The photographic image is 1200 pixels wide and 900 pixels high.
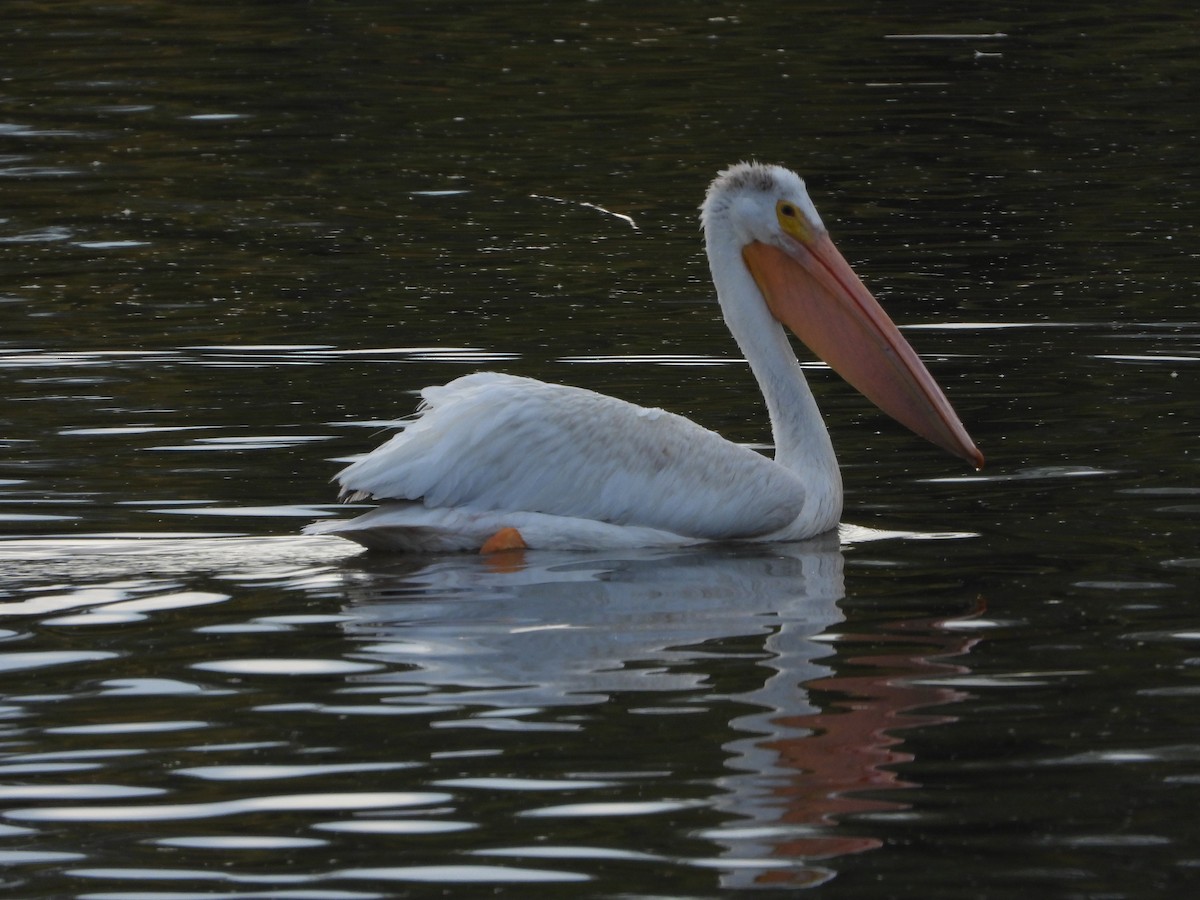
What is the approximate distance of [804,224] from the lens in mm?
7215

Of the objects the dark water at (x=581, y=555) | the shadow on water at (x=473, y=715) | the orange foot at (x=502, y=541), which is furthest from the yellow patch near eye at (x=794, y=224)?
the orange foot at (x=502, y=541)

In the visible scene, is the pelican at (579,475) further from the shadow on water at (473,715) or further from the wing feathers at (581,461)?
the shadow on water at (473,715)

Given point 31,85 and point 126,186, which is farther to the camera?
point 31,85

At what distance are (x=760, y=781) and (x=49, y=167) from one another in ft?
36.1

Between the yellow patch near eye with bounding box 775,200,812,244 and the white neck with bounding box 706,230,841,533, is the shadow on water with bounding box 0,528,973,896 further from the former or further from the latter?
the yellow patch near eye with bounding box 775,200,812,244

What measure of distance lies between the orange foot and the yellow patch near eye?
1.43 metres

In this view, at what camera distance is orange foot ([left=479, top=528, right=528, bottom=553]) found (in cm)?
650

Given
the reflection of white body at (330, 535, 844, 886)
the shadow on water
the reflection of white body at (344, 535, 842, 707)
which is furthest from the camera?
the reflection of white body at (344, 535, 842, 707)

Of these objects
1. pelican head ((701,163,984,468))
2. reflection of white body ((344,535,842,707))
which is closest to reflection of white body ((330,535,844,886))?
reflection of white body ((344,535,842,707))

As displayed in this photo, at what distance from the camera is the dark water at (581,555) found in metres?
4.29

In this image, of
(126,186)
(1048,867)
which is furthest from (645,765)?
(126,186)

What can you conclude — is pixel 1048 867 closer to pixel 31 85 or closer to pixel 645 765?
pixel 645 765

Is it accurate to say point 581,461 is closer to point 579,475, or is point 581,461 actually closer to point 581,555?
point 579,475

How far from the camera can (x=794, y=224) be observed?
284 inches
